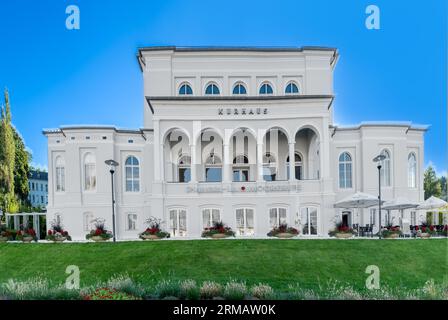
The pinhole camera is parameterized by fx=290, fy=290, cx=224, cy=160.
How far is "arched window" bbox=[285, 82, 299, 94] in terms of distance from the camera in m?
15.0

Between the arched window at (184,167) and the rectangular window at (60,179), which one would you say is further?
the arched window at (184,167)

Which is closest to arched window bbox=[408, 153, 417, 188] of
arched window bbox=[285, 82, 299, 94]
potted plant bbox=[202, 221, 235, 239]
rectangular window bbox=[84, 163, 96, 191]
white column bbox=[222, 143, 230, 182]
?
arched window bbox=[285, 82, 299, 94]

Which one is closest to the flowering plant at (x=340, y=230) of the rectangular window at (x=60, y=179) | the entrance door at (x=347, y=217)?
the entrance door at (x=347, y=217)

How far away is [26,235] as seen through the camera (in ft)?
35.8

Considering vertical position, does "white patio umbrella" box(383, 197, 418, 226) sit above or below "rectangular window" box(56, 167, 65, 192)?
below

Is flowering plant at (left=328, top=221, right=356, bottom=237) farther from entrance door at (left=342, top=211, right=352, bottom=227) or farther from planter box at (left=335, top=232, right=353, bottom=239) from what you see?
entrance door at (left=342, top=211, right=352, bottom=227)

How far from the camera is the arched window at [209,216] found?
13.1 meters

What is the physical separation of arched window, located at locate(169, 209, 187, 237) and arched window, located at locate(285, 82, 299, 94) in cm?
804

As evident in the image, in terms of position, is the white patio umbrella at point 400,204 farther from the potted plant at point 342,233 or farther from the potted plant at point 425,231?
the potted plant at point 342,233

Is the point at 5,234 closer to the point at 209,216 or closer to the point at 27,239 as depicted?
the point at 27,239

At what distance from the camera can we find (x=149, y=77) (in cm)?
1434

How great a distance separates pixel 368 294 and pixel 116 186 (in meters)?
11.7

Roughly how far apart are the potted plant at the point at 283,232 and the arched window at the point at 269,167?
292 cm

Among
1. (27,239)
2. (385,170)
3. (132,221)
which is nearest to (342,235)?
(385,170)
